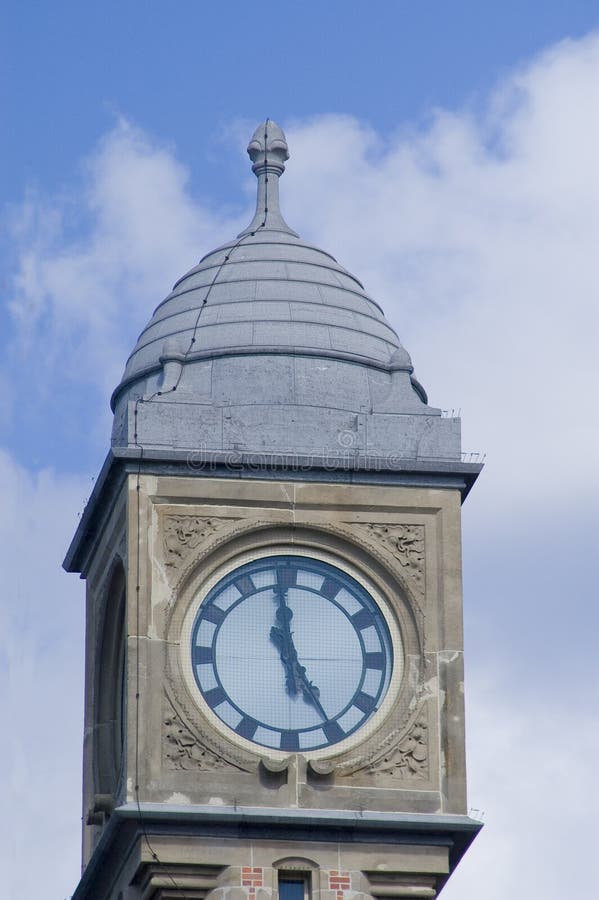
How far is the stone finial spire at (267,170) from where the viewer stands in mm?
50219

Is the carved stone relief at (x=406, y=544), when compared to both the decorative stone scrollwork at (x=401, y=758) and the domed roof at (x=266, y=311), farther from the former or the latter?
the domed roof at (x=266, y=311)

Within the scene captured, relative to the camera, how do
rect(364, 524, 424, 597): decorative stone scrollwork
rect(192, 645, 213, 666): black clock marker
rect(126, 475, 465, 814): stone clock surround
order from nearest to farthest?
rect(126, 475, 465, 814): stone clock surround, rect(192, 645, 213, 666): black clock marker, rect(364, 524, 424, 597): decorative stone scrollwork

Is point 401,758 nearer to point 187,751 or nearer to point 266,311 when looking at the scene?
point 187,751

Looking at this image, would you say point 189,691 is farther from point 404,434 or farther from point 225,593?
point 404,434

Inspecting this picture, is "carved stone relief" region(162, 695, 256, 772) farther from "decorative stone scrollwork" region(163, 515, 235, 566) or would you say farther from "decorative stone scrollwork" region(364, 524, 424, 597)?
"decorative stone scrollwork" region(364, 524, 424, 597)

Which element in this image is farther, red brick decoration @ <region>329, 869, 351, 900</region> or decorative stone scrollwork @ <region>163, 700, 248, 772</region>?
decorative stone scrollwork @ <region>163, 700, 248, 772</region>

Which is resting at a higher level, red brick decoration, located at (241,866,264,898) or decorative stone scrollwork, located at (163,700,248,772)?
decorative stone scrollwork, located at (163,700,248,772)

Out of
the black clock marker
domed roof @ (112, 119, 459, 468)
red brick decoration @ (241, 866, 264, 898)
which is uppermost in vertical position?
domed roof @ (112, 119, 459, 468)

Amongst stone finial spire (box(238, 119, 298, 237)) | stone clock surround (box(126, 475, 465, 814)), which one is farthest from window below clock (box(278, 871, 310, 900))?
stone finial spire (box(238, 119, 298, 237))

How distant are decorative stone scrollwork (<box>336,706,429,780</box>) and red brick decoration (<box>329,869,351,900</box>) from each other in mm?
1298

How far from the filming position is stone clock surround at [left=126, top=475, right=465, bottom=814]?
4425 centimetres

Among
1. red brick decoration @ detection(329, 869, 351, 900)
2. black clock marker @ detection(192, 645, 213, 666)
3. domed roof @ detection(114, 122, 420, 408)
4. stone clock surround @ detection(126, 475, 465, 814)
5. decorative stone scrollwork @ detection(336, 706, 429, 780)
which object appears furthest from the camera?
domed roof @ detection(114, 122, 420, 408)

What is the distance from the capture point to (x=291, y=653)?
4519 cm

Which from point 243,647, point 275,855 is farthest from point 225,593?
point 275,855
